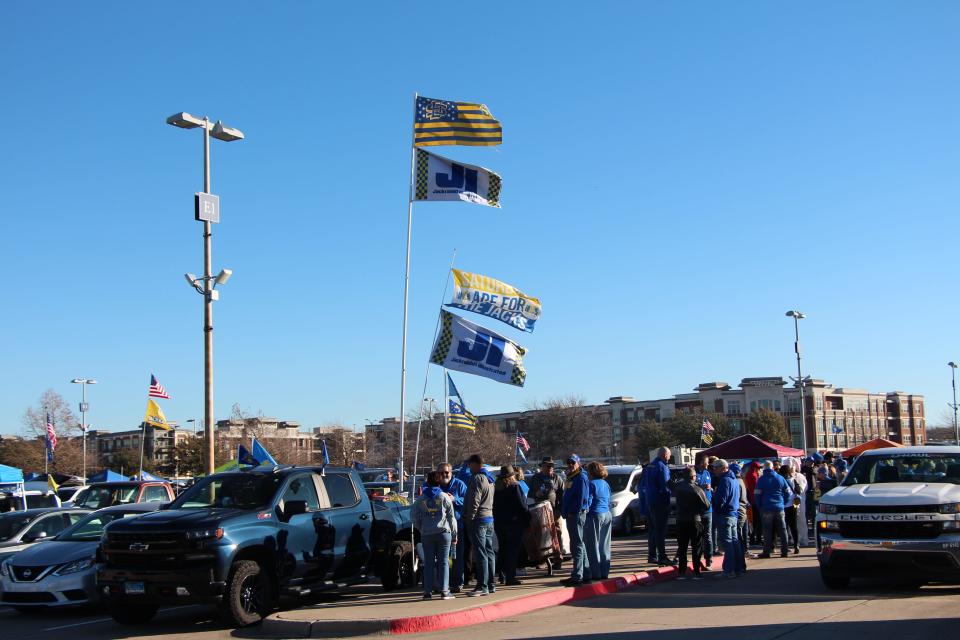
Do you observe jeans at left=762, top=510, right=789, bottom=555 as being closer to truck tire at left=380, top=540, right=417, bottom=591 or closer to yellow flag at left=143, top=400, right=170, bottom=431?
truck tire at left=380, top=540, right=417, bottom=591

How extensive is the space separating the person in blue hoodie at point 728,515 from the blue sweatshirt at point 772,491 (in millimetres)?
3034

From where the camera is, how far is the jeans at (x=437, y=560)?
12445 mm

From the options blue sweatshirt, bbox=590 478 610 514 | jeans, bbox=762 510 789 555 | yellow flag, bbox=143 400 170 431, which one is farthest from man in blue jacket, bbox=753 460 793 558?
yellow flag, bbox=143 400 170 431

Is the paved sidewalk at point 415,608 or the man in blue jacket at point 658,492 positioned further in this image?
the man in blue jacket at point 658,492

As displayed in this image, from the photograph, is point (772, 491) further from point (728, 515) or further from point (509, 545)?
Answer: point (509, 545)

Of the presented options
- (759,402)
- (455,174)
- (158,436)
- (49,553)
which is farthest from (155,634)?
(158,436)

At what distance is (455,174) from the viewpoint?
1917 centimetres

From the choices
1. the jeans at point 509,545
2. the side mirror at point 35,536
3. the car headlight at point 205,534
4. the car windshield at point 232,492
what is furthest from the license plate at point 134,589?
the side mirror at point 35,536

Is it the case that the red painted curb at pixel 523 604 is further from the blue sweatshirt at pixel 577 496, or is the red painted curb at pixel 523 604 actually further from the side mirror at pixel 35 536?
the side mirror at pixel 35 536

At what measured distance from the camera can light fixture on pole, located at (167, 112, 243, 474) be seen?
66.2ft

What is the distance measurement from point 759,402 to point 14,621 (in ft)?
321

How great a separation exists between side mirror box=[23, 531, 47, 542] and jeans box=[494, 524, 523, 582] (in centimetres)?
841

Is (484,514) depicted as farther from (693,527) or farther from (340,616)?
(693,527)

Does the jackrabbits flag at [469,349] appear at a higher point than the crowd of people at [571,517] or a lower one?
higher
